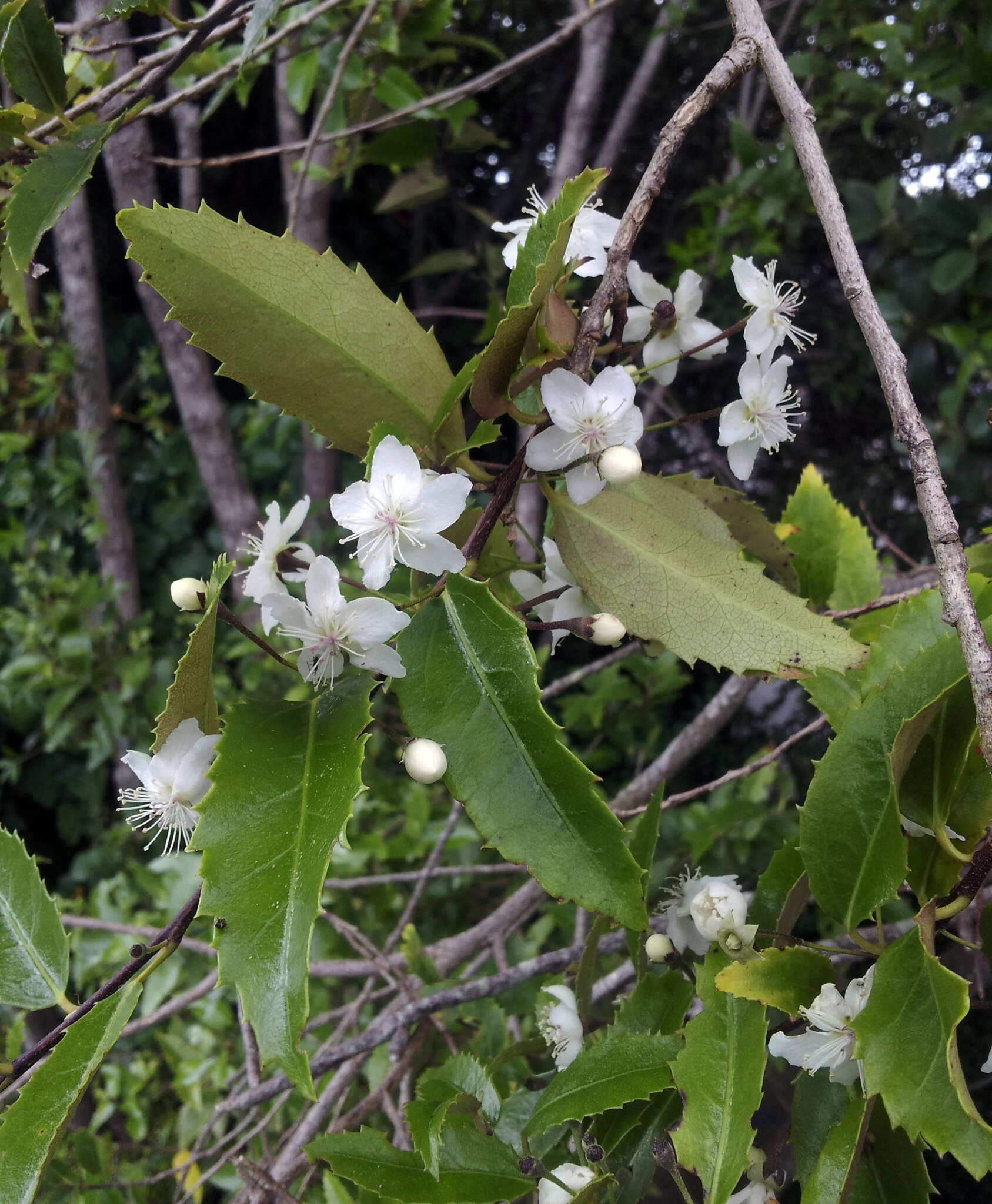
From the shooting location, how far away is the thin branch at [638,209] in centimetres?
48

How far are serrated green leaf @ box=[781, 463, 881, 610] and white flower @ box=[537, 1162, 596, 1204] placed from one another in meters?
0.47

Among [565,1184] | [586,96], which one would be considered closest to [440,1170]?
[565,1184]

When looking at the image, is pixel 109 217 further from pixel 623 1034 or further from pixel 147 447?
pixel 623 1034

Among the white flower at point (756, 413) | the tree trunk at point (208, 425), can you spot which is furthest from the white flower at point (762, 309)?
the tree trunk at point (208, 425)

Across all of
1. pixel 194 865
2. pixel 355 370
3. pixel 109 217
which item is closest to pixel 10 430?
pixel 109 217

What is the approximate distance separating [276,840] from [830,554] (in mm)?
555

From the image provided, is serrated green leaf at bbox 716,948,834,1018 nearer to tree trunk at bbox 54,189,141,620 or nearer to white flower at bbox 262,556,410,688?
white flower at bbox 262,556,410,688

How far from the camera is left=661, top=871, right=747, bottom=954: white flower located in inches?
21.2

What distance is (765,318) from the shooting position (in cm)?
59

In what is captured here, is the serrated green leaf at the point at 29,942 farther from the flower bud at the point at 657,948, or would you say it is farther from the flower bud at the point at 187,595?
the flower bud at the point at 657,948

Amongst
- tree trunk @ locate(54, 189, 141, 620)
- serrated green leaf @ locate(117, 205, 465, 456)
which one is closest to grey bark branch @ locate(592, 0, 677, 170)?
tree trunk @ locate(54, 189, 141, 620)

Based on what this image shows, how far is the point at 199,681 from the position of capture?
1.47ft

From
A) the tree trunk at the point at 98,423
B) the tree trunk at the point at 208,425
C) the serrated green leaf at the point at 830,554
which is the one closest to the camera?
the serrated green leaf at the point at 830,554

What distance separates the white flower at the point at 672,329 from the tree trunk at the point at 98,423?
1951 mm
